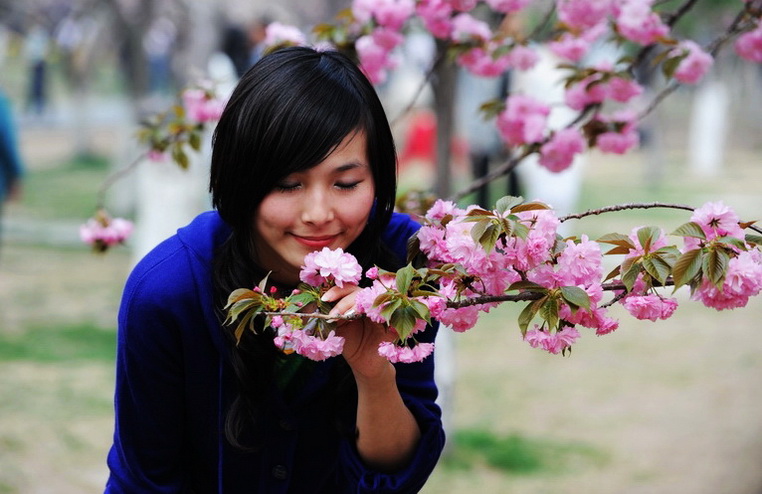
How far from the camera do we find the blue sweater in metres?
1.90

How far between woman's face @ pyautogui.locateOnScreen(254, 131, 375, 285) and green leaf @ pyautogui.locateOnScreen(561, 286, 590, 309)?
1.35ft

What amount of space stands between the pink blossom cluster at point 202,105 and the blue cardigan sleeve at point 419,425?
1.24 metres

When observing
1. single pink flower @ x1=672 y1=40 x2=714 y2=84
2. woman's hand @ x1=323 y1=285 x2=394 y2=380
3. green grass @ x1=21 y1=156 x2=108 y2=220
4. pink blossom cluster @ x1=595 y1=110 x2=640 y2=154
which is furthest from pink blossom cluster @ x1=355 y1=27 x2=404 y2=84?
green grass @ x1=21 y1=156 x2=108 y2=220

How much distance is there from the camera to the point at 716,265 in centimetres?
151

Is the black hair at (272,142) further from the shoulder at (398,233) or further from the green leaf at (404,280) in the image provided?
the green leaf at (404,280)

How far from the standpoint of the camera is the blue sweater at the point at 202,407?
1.90m

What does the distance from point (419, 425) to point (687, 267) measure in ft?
2.35

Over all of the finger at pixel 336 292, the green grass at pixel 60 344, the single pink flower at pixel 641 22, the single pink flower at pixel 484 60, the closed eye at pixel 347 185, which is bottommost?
the green grass at pixel 60 344

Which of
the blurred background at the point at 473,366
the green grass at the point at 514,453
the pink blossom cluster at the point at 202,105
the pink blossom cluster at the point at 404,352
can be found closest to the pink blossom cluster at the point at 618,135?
the blurred background at the point at 473,366

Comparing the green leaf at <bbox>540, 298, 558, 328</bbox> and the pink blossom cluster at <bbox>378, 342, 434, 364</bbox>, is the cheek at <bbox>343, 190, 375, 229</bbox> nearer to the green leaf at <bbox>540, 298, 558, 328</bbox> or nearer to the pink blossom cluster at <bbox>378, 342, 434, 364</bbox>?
the pink blossom cluster at <bbox>378, 342, 434, 364</bbox>

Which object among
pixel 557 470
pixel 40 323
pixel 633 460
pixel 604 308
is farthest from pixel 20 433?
pixel 604 308

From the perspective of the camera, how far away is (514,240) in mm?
1557

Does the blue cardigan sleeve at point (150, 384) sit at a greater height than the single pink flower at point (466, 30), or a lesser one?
lesser

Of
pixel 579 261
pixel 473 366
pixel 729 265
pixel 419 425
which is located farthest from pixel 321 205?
pixel 473 366
